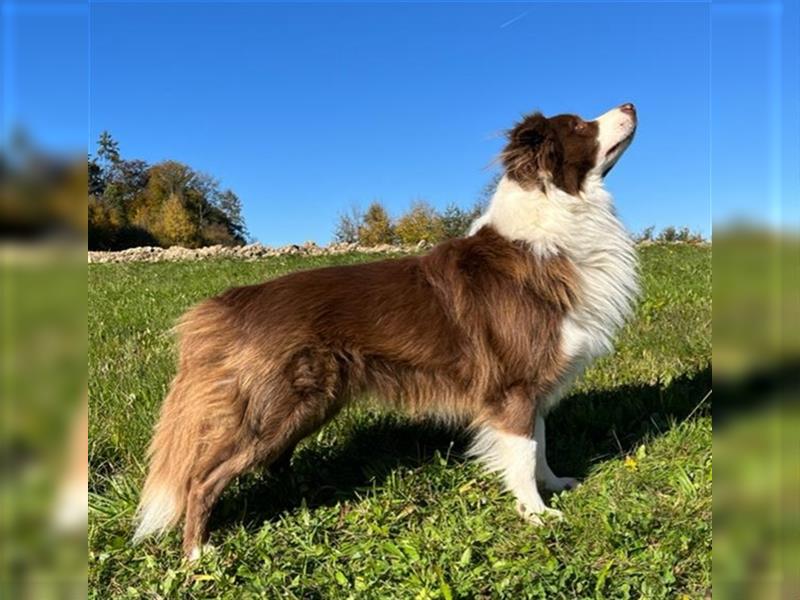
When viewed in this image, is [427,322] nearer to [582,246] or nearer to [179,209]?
[582,246]

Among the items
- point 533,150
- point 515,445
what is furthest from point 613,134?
point 515,445

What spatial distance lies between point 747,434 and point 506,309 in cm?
289

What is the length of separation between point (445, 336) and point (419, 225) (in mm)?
28102

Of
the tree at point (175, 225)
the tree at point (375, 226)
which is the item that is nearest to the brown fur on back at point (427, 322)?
the tree at point (175, 225)

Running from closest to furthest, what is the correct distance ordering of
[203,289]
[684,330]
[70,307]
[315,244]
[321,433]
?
[70,307] < [321,433] < [684,330] < [203,289] < [315,244]

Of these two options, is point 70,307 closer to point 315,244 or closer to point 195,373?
point 195,373

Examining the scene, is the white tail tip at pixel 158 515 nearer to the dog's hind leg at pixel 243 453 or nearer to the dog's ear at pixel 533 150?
the dog's hind leg at pixel 243 453

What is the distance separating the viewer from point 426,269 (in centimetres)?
393

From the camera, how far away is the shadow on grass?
12.4ft

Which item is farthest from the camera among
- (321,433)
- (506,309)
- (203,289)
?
(203,289)

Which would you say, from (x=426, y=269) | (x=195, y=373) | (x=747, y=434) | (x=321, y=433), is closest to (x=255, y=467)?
(x=195, y=373)

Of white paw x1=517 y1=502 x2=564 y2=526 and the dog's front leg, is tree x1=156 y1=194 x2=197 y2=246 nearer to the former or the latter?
the dog's front leg

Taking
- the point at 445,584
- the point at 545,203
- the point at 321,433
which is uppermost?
the point at 545,203

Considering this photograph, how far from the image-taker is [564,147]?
4.07 meters
